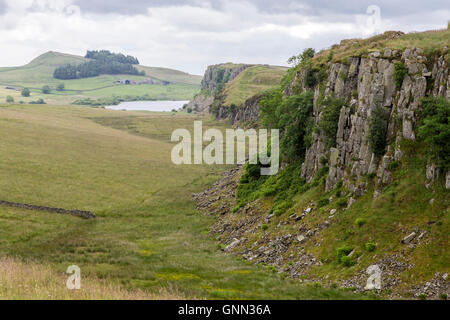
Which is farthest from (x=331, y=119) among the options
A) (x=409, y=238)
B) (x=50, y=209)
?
(x=50, y=209)

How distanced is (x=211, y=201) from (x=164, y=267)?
31.5 meters

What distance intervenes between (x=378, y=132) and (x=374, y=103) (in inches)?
130

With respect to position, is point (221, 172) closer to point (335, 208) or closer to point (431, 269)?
point (335, 208)

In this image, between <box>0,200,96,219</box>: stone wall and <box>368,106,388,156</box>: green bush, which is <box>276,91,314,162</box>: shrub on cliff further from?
<box>0,200,96,219</box>: stone wall

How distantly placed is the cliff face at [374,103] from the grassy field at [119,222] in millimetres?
14340

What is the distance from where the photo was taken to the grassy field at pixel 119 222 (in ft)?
105

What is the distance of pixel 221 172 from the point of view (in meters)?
98.8

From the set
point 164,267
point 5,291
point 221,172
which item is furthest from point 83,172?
point 5,291

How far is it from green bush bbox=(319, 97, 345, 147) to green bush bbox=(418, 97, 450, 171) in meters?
11.8

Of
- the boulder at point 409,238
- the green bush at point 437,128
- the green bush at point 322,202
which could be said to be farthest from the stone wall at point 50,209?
the green bush at point 437,128

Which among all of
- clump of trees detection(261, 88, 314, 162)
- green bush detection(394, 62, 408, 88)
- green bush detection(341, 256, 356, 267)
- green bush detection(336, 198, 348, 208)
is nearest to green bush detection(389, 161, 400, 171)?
green bush detection(336, 198, 348, 208)

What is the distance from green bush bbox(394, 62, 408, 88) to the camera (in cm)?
3916

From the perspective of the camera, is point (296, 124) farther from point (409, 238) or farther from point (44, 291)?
point (44, 291)

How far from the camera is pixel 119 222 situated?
59.5m
